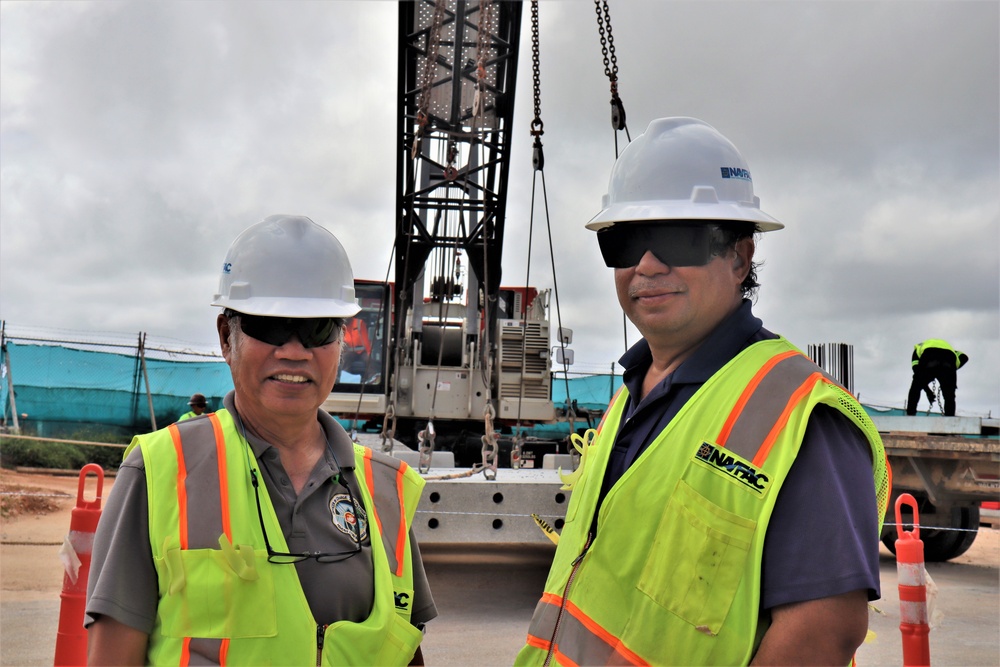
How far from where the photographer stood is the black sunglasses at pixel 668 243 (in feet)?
7.78

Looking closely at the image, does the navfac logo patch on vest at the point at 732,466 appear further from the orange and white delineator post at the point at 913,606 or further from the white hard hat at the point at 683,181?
the orange and white delineator post at the point at 913,606

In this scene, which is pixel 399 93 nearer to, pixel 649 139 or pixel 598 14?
pixel 598 14

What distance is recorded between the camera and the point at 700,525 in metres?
2.03

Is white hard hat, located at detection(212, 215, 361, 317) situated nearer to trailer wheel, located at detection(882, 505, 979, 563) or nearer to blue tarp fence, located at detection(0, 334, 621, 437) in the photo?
trailer wheel, located at detection(882, 505, 979, 563)

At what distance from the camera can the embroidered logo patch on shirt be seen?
233 centimetres

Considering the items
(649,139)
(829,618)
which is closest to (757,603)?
(829,618)

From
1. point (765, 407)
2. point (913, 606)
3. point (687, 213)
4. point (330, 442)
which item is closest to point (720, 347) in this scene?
point (765, 407)

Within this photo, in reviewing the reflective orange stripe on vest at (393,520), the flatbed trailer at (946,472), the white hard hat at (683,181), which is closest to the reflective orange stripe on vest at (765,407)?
the white hard hat at (683,181)

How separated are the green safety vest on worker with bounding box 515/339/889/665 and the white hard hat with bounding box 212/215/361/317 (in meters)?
0.93

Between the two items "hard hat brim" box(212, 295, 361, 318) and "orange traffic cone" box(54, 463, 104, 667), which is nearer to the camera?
"hard hat brim" box(212, 295, 361, 318)

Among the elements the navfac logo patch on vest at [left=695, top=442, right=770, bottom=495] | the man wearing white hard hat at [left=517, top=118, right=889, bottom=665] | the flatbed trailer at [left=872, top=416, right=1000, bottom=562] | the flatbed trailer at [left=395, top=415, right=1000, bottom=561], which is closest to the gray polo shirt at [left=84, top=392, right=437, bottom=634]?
the man wearing white hard hat at [left=517, top=118, right=889, bottom=665]

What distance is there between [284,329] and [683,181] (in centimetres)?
115

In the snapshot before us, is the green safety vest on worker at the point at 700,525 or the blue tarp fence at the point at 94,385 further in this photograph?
the blue tarp fence at the point at 94,385

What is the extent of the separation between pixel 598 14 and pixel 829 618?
568cm
